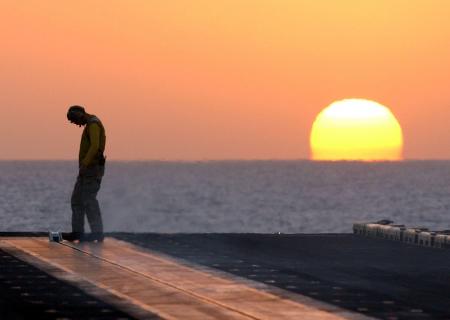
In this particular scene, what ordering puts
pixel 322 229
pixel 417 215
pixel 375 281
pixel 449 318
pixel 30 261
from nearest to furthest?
pixel 449 318 → pixel 375 281 → pixel 30 261 → pixel 322 229 → pixel 417 215

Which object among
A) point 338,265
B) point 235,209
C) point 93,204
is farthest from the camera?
point 235,209

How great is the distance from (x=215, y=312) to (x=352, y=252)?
29.9 ft

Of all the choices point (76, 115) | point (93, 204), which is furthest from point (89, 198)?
point (76, 115)

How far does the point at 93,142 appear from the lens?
88.3 ft

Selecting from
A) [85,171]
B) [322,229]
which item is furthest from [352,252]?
[322,229]

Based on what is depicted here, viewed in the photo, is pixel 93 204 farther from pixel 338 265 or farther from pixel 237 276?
pixel 237 276

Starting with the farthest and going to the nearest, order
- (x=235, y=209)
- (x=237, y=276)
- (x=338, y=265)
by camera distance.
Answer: (x=235, y=209), (x=338, y=265), (x=237, y=276)

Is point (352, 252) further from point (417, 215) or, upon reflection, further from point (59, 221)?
point (417, 215)

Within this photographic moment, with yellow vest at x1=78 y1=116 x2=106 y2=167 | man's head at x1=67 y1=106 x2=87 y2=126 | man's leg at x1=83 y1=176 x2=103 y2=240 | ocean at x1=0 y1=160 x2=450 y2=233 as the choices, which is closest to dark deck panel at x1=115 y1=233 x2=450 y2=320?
man's leg at x1=83 y1=176 x2=103 y2=240

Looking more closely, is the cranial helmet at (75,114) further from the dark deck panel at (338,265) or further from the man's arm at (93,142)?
the dark deck panel at (338,265)

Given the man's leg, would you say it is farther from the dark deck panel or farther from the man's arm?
the dark deck panel

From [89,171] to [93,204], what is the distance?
0.58 meters

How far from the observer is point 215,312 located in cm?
1645

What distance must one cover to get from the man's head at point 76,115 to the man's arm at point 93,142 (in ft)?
0.73
